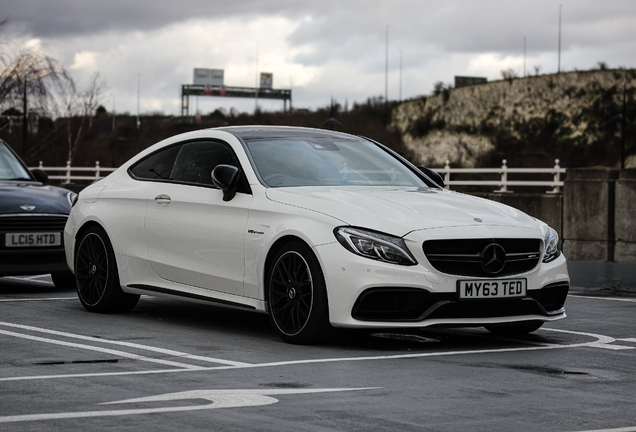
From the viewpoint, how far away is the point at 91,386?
6363mm

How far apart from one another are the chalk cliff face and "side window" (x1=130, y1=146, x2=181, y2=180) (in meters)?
58.6

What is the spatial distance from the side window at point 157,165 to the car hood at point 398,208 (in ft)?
5.25

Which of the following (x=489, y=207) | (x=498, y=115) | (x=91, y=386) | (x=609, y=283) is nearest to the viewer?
(x=91, y=386)

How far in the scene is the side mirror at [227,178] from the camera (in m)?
8.99

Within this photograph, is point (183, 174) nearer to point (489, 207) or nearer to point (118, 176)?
point (118, 176)

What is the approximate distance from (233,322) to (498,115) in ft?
232

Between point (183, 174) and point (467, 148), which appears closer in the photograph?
point (183, 174)

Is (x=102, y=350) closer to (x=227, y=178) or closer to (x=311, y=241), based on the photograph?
(x=311, y=241)

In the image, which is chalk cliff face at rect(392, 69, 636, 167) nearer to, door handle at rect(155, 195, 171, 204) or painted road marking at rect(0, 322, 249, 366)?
door handle at rect(155, 195, 171, 204)

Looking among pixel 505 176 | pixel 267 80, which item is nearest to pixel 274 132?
pixel 505 176

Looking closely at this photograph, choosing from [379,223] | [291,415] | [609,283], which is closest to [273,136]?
[379,223]

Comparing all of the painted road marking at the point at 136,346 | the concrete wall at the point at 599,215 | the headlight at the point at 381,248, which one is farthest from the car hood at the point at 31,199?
the concrete wall at the point at 599,215

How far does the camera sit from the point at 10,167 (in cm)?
1401

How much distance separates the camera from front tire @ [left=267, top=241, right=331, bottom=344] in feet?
26.6
